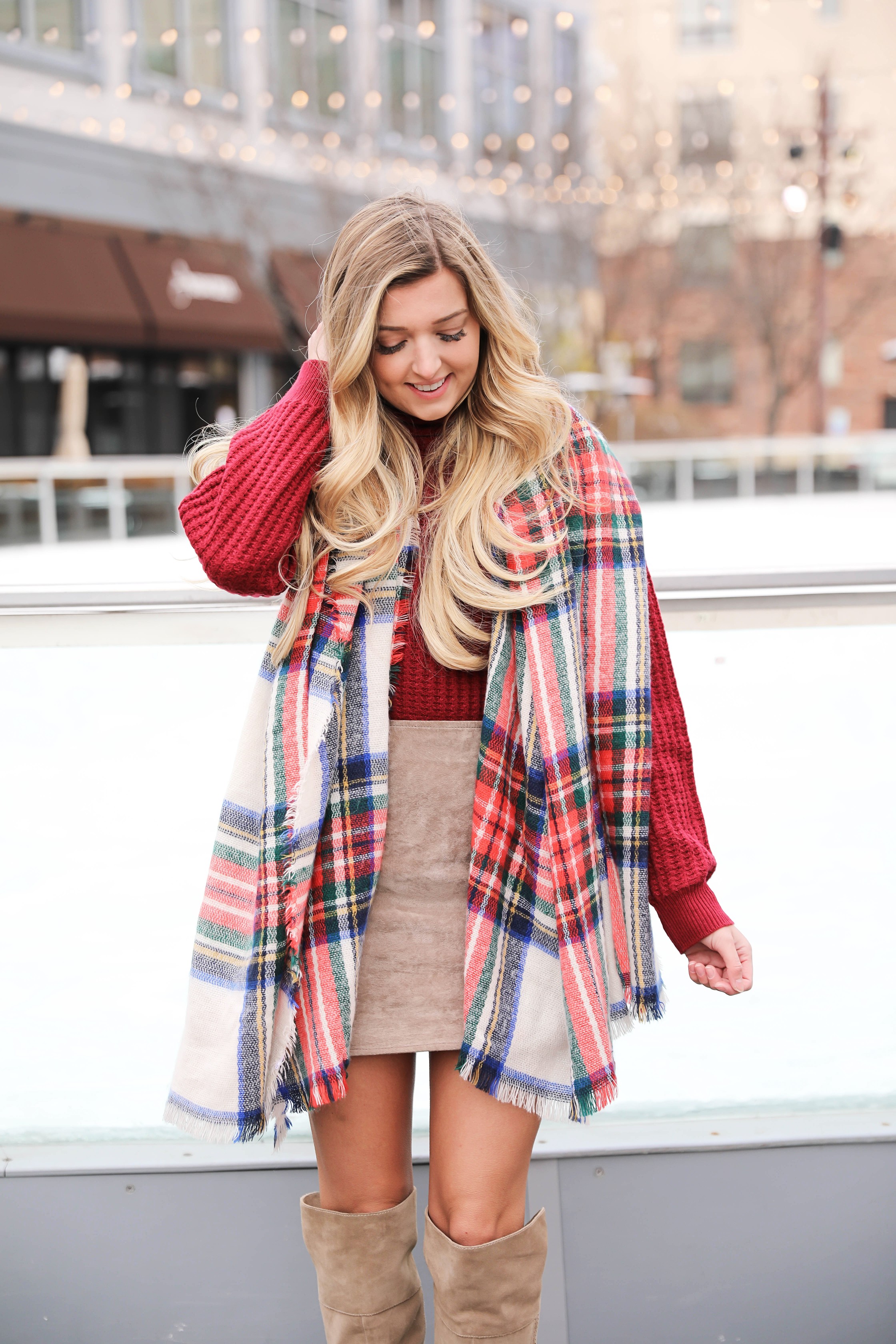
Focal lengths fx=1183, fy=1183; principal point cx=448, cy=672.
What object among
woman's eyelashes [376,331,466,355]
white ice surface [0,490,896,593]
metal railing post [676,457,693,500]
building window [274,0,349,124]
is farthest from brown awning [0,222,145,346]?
woman's eyelashes [376,331,466,355]

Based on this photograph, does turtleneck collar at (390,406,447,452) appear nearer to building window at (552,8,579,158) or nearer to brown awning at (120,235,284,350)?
brown awning at (120,235,284,350)

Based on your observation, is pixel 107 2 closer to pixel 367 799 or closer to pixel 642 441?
pixel 642 441

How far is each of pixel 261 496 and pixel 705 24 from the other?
25417mm

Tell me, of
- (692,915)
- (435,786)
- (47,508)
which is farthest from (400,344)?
(47,508)

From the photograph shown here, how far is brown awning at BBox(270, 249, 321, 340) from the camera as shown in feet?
57.0

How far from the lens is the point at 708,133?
20547 millimetres

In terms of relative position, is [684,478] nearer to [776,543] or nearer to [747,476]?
[747,476]

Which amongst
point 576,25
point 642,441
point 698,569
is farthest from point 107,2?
point 698,569

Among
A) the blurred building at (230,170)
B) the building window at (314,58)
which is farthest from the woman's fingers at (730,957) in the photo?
the building window at (314,58)

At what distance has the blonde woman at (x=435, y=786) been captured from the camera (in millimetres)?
1406

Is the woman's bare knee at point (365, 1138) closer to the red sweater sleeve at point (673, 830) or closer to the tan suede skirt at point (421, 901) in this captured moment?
the tan suede skirt at point (421, 901)

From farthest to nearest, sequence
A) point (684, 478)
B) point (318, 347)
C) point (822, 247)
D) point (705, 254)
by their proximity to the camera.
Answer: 1. point (705, 254)
2. point (822, 247)
3. point (684, 478)
4. point (318, 347)

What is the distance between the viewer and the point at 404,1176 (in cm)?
153

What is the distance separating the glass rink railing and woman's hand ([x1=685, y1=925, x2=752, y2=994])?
66 cm
